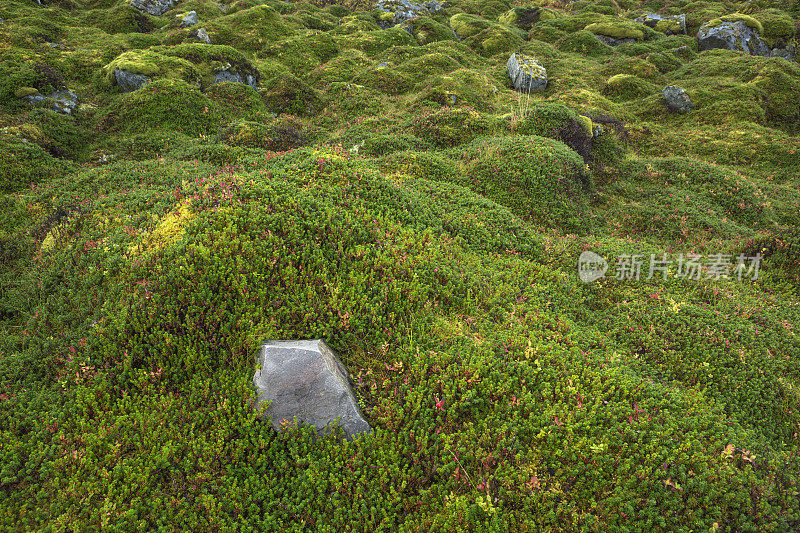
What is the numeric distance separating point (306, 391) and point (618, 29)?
182 ft

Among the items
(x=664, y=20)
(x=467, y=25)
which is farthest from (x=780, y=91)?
(x=467, y=25)

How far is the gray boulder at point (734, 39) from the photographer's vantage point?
3669 centimetres

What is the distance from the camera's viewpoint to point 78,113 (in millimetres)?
19266

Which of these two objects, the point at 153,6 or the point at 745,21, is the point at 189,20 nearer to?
the point at 153,6

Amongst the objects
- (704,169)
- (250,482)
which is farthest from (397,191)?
(704,169)

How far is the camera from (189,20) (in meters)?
36.6

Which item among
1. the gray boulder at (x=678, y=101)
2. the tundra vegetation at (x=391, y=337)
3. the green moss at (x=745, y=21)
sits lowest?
the tundra vegetation at (x=391, y=337)

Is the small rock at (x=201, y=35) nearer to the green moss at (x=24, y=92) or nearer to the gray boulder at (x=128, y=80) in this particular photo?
the gray boulder at (x=128, y=80)

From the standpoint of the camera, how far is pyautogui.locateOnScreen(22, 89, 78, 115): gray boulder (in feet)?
62.0

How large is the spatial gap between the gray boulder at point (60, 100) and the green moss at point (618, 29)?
51.7m

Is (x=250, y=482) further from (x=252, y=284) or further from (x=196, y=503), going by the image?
(x=252, y=284)

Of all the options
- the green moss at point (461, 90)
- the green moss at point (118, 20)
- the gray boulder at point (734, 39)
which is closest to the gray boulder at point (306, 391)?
the green moss at point (461, 90)

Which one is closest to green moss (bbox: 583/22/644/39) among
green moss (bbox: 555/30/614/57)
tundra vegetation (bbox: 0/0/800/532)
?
green moss (bbox: 555/30/614/57)

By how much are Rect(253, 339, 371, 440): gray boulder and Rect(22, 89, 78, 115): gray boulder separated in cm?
2196
